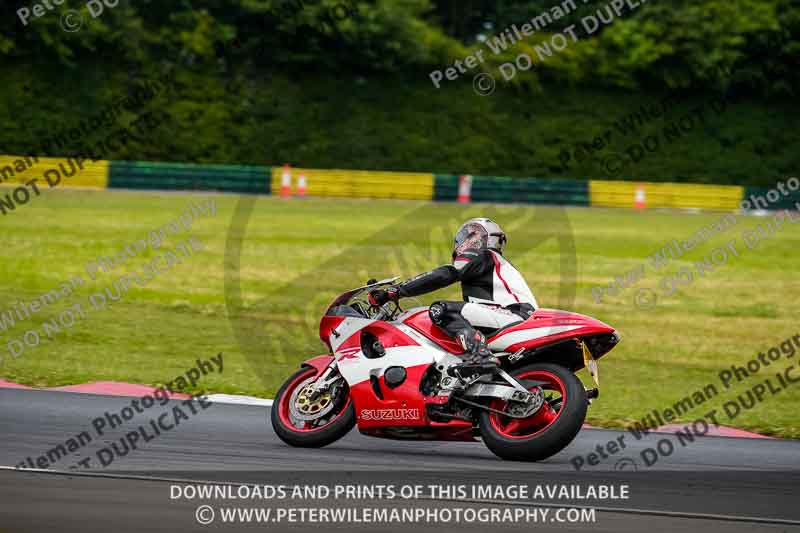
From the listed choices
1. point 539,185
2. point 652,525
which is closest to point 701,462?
point 652,525

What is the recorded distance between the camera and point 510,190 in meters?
37.8

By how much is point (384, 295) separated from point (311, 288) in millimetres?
11718

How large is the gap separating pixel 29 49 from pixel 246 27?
7635mm

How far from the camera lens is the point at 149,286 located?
772 inches

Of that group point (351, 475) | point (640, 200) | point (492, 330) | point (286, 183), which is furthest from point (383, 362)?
point (640, 200)

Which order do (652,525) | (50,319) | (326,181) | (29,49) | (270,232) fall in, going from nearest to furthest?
(652,525) → (50,319) → (270,232) → (326,181) → (29,49)

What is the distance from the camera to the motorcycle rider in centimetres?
855

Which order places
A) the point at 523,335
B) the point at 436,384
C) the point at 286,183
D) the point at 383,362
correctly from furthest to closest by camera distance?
the point at 286,183 < the point at 383,362 < the point at 436,384 < the point at 523,335

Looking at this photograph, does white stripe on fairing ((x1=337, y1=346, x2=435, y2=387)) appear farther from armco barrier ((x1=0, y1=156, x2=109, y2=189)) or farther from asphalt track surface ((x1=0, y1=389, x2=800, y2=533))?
armco barrier ((x1=0, y1=156, x2=109, y2=189))

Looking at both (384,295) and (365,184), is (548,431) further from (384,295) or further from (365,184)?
(365,184)

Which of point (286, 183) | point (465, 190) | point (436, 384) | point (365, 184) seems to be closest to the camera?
point (436, 384)

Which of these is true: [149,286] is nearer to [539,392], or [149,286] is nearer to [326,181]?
[539,392]

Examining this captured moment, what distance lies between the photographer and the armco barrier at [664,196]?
127 feet

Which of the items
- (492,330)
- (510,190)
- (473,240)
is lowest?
(492,330)
